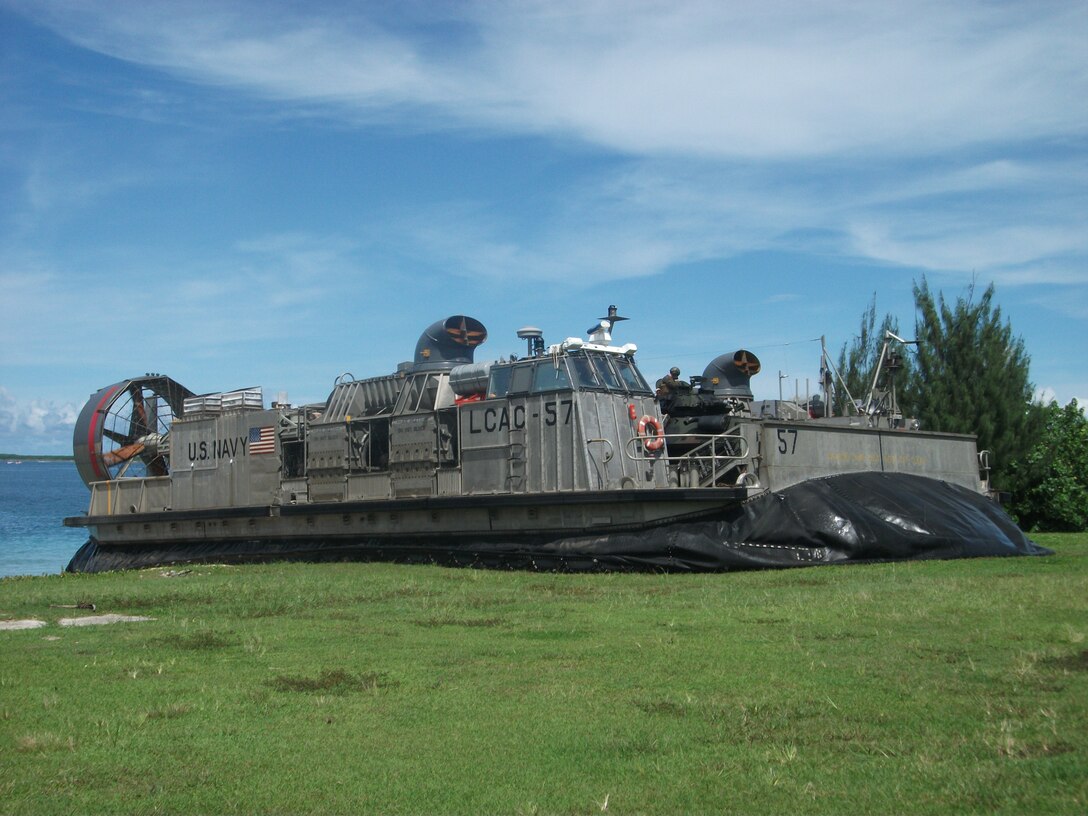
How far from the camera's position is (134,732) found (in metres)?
5.47

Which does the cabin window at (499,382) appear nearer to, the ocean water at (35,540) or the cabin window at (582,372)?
the cabin window at (582,372)

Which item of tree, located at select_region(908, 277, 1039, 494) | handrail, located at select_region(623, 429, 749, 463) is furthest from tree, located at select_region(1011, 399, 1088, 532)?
handrail, located at select_region(623, 429, 749, 463)

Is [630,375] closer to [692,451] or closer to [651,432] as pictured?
[651,432]

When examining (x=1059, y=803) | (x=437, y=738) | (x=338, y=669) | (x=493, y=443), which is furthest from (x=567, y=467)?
(x=1059, y=803)

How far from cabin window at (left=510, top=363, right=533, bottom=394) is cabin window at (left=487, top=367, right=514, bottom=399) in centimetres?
18

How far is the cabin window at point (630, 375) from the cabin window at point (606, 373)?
20cm

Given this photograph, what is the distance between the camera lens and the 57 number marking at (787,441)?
52.3ft

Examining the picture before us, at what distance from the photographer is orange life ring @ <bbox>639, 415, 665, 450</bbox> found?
54.3 feet

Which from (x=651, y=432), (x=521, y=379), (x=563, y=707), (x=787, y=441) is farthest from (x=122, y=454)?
(x=563, y=707)

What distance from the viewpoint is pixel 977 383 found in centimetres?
2697

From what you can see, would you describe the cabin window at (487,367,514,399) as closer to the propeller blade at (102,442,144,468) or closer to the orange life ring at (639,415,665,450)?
the orange life ring at (639,415,665,450)

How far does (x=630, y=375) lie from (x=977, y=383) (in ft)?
43.4

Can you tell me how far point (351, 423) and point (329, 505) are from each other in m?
1.54

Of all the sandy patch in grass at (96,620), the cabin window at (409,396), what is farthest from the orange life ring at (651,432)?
the sandy patch in grass at (96,620)
